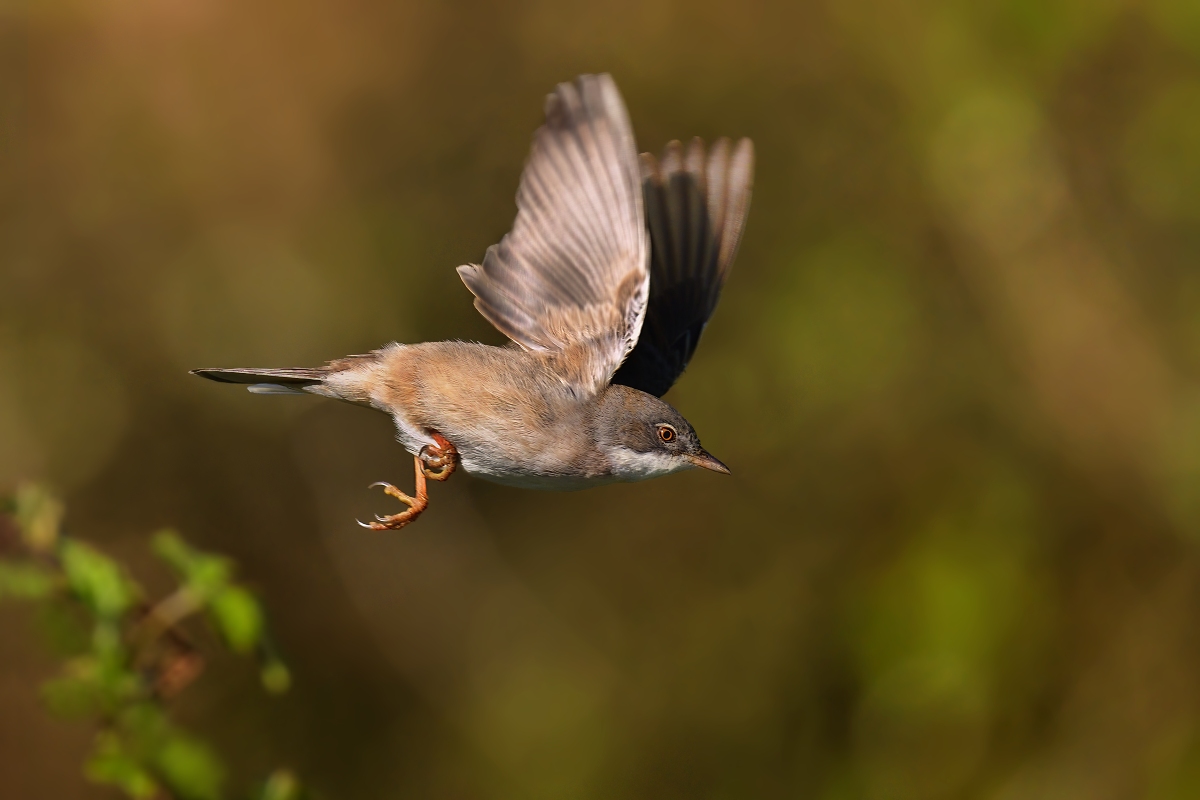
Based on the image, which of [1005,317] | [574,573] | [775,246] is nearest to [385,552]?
[574,573]

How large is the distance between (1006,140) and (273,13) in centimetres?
401

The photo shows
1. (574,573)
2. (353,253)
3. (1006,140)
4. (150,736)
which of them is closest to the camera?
(150,736)

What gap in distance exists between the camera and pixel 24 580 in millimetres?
1730

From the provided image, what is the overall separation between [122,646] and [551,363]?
146 centimetres

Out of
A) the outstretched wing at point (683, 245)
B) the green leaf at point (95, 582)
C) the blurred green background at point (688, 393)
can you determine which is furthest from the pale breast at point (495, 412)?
the blurred green background at point (688, 393)

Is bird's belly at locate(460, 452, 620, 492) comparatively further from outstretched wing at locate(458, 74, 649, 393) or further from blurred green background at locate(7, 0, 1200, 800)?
blurred green background at locate(7, 0, 1200, 800)

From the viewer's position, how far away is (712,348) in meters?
5.73

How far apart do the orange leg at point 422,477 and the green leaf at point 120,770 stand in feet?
2.73

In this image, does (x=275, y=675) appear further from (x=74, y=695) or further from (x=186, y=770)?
(x=74, y=695)

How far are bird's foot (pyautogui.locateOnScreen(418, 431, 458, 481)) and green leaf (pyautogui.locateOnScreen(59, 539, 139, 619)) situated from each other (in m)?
1.01

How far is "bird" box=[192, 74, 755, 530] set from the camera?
271 cm

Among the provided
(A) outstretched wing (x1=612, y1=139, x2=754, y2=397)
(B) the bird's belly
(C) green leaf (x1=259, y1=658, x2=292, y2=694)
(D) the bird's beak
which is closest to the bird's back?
(B) the bird's belly

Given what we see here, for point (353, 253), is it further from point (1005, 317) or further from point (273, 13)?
point (1005, 317)

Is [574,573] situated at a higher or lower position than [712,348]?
lower
